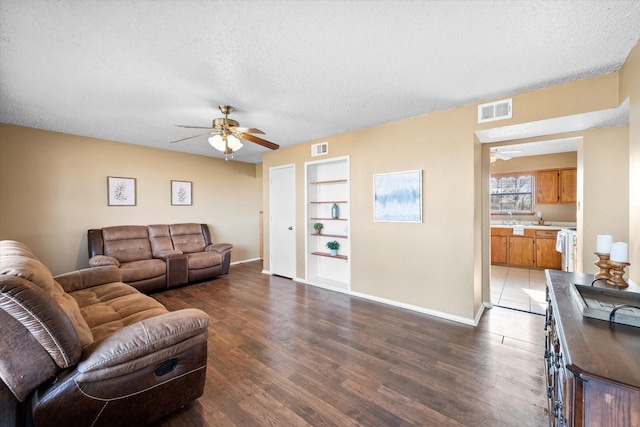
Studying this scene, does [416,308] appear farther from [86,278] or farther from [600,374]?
[86,278]

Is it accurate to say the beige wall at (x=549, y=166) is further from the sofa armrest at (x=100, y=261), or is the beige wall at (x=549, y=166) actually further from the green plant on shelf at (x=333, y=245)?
the sofa armrest at (x=100, y=261)

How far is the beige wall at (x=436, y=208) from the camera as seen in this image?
262 centimetres

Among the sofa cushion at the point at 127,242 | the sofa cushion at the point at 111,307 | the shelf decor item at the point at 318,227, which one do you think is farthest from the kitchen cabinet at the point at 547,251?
the sofa cushion at the point at 127,242

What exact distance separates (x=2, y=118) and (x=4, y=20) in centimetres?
279

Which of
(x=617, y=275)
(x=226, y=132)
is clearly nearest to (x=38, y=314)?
(x=226, y=132)

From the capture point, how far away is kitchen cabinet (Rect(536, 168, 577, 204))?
519 cm

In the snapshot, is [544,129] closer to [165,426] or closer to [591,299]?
[591,299]

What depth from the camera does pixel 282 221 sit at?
16.7 ft

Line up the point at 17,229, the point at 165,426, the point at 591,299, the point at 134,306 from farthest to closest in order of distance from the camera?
the point at 17,229, the point at 134,306, the point at 165,426, the point at 591,299

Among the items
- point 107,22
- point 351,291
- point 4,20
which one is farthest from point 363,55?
point 351,291

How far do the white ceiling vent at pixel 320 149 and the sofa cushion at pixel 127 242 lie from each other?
334 centimetres

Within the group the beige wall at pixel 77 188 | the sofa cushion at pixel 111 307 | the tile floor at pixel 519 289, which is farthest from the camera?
the beige wall at pixel 77 188

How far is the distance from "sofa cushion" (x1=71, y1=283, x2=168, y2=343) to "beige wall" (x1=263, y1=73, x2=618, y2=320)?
2657 mm

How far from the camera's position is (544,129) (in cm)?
276
